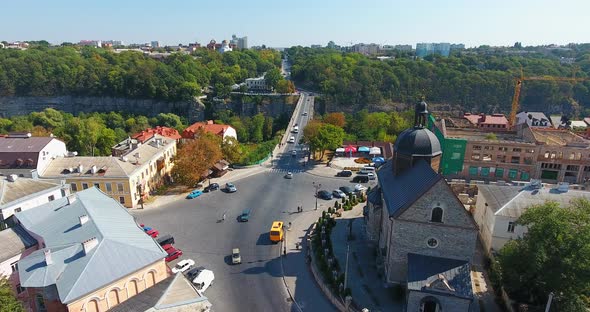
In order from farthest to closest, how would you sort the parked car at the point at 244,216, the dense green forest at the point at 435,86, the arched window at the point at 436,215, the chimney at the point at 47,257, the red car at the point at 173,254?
the dense green forest at the point at 435,86 → the parked car at the point at 244,216 → the red car at the point at 173,254 → the arched window at the point at 436,215 → the chimney at the point at 47,257

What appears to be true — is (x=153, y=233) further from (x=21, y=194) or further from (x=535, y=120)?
(x=535, y=120)

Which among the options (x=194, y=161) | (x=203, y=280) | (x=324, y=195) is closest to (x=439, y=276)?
(x=203, y=280)

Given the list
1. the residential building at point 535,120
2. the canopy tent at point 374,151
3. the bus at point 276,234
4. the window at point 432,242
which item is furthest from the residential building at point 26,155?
the residential building at point 535,120

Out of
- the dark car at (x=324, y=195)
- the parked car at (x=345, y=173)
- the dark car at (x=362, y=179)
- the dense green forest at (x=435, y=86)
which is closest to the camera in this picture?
the dark car at (x=324, y=195)

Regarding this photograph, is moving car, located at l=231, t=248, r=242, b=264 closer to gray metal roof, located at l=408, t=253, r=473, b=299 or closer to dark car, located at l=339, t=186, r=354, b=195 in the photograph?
gray metal roof, located at l=408, t=253, r=473, b=299

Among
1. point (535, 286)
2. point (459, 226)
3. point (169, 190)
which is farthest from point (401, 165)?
point (169, 190)

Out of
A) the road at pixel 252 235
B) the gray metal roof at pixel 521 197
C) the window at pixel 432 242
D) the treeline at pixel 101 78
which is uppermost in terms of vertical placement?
the treeline at pixel 101 78

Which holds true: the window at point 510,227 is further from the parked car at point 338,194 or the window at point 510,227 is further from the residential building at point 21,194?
the residential building at point 21,194

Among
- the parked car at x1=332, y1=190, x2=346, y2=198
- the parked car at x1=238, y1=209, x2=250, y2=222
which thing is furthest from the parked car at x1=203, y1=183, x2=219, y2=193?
the parked car at x1=332, y1=190, x2=346, y2=198
